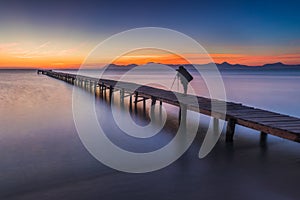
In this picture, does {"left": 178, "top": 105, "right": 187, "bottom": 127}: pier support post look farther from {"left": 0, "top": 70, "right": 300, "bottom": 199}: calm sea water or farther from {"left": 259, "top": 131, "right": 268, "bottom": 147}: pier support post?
{"left": 259, "top": 131, "right": 268, "bottom": 147}: pier support post

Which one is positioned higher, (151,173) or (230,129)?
(230,129)

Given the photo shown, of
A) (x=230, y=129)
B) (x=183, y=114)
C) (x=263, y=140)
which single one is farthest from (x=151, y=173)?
(x=183, y=114)

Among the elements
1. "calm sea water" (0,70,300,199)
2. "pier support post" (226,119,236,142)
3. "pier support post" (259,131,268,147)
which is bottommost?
"calm sea water" (0,70,300,199)


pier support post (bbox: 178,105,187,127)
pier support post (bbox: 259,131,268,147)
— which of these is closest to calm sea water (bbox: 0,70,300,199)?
pier support post (bbox: 259,131,268,147)

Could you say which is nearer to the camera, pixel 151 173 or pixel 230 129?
pixel 151 173

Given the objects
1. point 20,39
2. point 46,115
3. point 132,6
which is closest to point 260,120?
point 46,115

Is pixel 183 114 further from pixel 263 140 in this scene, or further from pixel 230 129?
pixel 263 140

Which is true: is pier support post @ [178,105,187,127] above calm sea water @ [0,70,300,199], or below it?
above

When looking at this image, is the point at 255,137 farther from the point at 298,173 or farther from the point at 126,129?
the point at 126,129

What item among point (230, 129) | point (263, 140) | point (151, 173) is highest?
point (230, 129)

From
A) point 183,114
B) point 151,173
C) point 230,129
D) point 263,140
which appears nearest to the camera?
point 151,173

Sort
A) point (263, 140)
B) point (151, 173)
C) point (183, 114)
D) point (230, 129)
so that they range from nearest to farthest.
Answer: point (151, 173) < point (230, 129) < point (263, 140) < point (183, 114)

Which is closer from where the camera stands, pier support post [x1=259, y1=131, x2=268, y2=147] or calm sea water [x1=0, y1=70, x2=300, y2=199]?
calm sea water [x1=0, y1=70, x2=300, y2=199]

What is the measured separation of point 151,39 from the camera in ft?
76.0
